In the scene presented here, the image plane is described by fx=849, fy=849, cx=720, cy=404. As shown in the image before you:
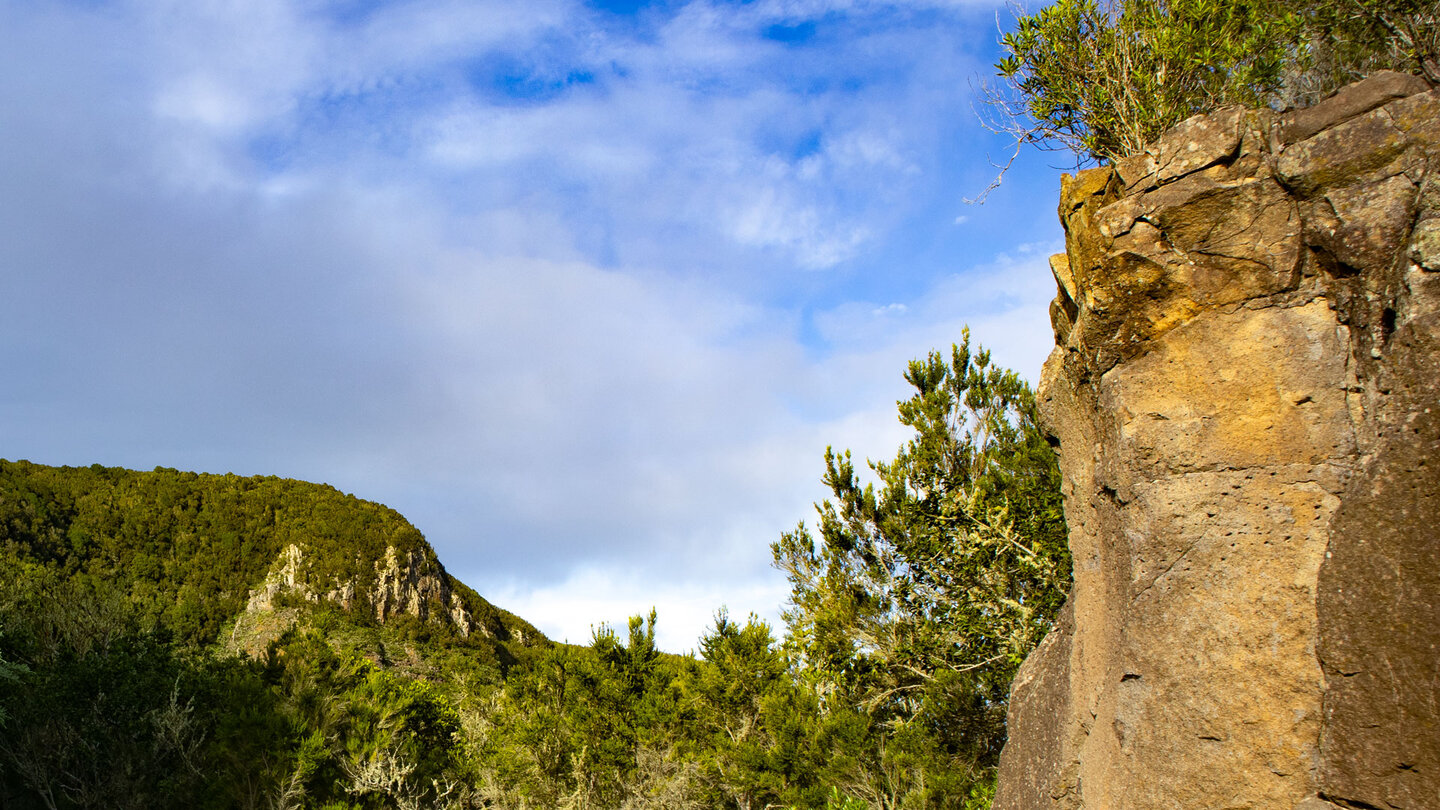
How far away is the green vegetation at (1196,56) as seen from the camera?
25.4 feet

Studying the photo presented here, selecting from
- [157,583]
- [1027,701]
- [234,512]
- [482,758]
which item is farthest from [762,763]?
[234,512]

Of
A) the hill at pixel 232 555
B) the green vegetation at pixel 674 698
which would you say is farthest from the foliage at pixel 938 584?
the hill at pixel 232 555

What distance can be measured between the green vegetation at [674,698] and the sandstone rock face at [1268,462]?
9.87m

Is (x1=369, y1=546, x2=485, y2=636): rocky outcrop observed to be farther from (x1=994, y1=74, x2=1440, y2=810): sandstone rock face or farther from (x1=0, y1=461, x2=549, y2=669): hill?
(x1=994, y1=74, x2=1440, y2=810): sandstone rock face

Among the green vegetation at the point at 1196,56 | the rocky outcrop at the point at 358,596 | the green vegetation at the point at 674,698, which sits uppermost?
Answer: the green vegetation at the point at 1196,56

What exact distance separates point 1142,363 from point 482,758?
82.7ft

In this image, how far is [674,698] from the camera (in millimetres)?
26969

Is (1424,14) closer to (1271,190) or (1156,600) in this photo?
(1271,190)

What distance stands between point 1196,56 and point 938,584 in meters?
11.1

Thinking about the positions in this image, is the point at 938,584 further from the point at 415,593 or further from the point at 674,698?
the point at 415,593

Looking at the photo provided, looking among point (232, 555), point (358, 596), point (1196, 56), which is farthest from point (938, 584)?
point (232, 555)

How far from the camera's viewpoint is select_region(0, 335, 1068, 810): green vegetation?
16000mm

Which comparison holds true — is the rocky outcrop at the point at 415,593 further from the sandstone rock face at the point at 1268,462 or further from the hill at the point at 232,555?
the sandstone rock face at the point at 1268,462

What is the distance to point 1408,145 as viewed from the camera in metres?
4.62
